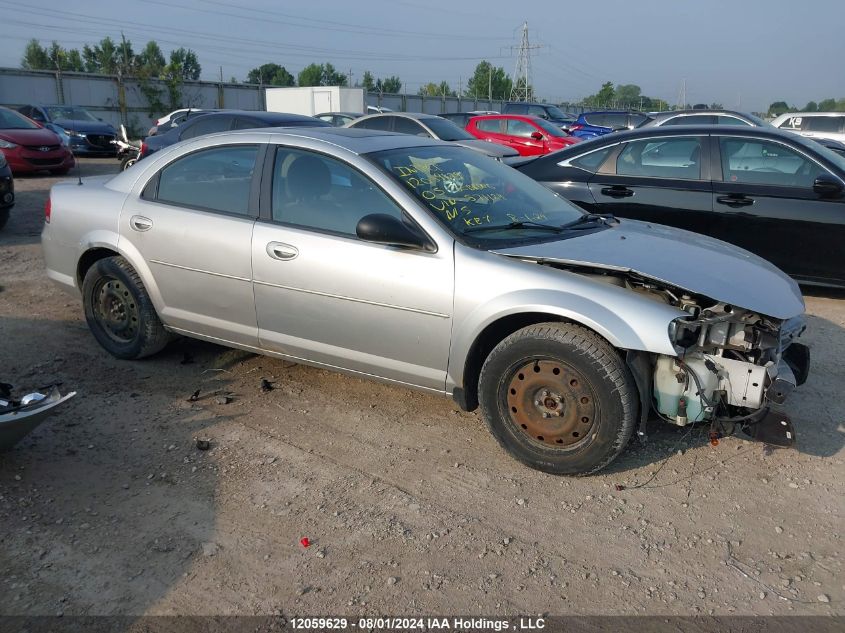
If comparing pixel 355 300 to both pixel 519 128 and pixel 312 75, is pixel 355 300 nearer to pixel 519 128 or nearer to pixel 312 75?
pixel 519 128

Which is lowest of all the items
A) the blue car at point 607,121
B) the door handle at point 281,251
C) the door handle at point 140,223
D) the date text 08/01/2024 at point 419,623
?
the date text 08/01/2024 at point 419,623

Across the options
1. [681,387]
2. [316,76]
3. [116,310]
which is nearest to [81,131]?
[116,310]

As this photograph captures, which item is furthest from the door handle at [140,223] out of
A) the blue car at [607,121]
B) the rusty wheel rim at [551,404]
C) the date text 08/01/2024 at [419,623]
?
the blue car at [607,121]

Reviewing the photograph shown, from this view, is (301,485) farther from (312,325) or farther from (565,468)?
(565,468)

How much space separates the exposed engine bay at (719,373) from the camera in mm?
3496

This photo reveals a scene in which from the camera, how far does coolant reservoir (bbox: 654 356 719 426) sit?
352cm

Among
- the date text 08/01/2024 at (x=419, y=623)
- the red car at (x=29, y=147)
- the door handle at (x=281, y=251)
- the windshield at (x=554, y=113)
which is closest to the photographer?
the date text 08/01/2024 at (x=419, y=623)

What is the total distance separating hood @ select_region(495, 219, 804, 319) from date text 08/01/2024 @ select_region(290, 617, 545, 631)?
5.71ft

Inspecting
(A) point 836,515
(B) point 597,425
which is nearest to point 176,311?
(B) point 597,425

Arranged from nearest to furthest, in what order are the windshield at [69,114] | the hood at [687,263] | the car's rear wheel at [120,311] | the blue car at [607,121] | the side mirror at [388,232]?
1. the hood at [687,263]
2. the side mirror at [388,232]
3. the car's rear wheel at [120,311]
4. the windshield at [69,114]
5. the blue car at [607,121]

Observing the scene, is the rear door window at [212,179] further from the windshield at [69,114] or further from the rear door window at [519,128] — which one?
the windshield at [69,114]

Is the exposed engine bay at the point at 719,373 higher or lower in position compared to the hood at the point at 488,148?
lower

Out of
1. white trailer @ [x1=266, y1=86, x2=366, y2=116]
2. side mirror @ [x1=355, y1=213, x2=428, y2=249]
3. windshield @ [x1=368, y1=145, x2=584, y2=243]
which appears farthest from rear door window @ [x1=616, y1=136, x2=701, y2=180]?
white trailer @ [x1=266, y1=86, x2=366, y2=116]

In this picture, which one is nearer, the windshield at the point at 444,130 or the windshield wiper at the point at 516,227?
the windshield wiper at the point at 516,227
